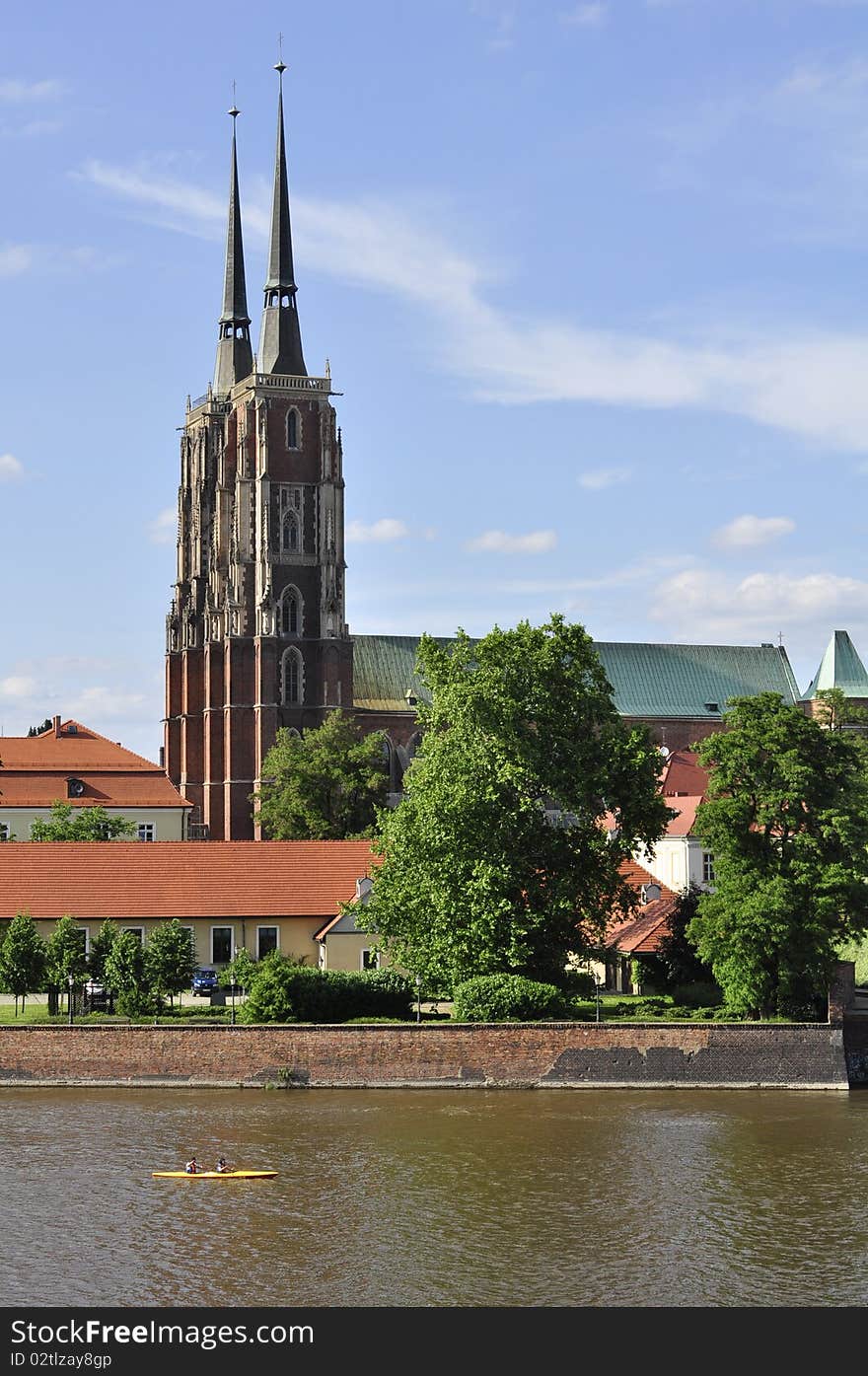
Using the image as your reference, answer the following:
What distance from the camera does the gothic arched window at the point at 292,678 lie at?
124000mm

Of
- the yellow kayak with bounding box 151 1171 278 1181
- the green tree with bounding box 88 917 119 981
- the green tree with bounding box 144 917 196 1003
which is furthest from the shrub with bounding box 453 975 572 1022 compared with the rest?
the yellow kayak with bounding box 151 1171 278 1181

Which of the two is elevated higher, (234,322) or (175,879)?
(234,322)

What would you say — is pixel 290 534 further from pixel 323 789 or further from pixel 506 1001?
pixel 506 1001

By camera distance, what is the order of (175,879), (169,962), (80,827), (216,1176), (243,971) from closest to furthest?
(216,1176)
(169,962)
(243,971)
(175,879)
(80,827)

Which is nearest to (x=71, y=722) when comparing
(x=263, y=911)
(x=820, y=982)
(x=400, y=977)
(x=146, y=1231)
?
(x=263, y=911)

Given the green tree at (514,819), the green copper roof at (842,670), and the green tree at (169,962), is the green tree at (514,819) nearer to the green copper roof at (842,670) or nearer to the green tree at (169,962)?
the green tree at (169,962)

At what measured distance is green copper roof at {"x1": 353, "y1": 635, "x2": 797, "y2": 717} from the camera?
139500 millimetres

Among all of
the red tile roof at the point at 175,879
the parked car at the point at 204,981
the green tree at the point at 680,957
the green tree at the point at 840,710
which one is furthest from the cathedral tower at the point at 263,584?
the green tree at the point at 680,957

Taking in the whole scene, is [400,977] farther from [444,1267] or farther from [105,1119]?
[444,1267]

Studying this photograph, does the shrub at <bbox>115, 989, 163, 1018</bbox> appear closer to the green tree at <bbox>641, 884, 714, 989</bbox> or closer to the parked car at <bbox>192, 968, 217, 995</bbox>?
the parked car at <bbox>192, 968, 217, 995</bbox>

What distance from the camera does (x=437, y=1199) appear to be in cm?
3747

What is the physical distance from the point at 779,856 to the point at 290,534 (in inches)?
2955

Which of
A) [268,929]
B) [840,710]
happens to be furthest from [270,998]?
[840,710]
